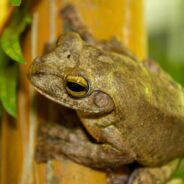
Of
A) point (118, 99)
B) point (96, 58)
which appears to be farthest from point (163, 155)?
point (96, 58)

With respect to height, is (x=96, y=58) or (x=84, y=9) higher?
(x=84, y=9)

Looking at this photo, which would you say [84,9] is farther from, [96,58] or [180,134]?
[180,134]

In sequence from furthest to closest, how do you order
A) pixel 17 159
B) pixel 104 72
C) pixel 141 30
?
pixel 141 30, pixel 17 159, pixel 104 72

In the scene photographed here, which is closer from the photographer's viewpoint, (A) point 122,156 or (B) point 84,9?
(A) point 122,156

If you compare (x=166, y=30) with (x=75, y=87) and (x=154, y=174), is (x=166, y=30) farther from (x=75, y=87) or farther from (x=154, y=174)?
(x=75, y=87)

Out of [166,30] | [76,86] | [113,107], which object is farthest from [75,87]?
[166,30]

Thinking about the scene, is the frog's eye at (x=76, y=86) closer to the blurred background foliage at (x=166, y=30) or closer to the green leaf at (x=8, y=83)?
the green leaf at (x=8, y=83)
